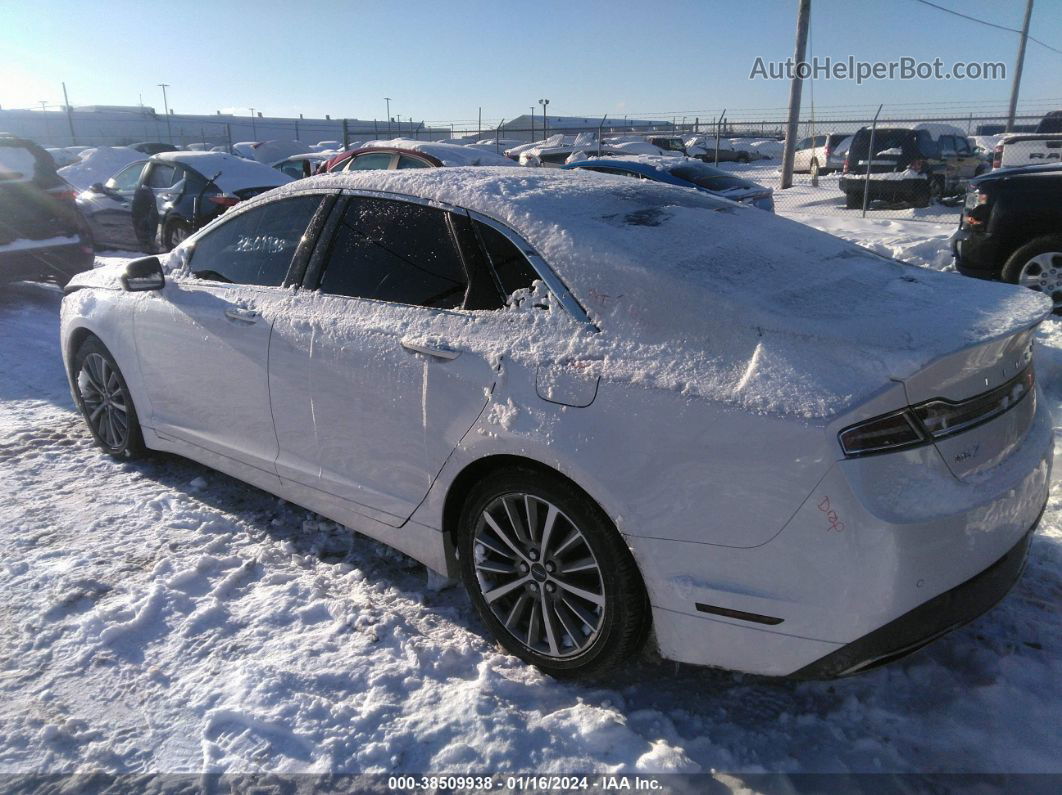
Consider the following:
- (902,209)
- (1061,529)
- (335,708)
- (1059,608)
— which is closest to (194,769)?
(335,708)

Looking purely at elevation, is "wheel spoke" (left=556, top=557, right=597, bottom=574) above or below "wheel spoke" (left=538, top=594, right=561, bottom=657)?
above

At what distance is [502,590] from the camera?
2.71m

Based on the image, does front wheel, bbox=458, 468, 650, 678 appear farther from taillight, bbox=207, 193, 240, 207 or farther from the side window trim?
taillight, bbox=207, 193, 240, 207

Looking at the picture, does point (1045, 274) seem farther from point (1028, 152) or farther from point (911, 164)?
point (911, 164)

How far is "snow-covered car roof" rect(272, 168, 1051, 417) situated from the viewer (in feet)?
6.87

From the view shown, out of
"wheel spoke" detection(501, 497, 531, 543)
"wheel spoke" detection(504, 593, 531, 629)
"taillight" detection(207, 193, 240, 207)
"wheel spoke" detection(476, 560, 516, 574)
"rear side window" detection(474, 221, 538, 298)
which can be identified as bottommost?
"wheel spoke" detection(504, 593, 531, 629)

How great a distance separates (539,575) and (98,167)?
25705mm

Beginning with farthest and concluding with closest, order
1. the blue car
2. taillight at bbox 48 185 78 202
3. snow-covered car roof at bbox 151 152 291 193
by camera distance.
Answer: the blue car
snow-covered car roof at bbox 151 152 291 193
taillight at bbox 48 185 78 202

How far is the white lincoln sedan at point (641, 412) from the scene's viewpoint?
204 centimetres

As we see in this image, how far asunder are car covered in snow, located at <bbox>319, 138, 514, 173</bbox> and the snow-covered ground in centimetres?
832

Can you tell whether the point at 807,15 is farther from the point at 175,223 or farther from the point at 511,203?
the point at 511,203

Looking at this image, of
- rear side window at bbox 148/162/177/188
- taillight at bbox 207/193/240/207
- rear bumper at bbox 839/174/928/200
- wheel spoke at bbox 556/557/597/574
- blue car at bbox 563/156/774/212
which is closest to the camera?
wheel spoke at bbox 556/557/597/574

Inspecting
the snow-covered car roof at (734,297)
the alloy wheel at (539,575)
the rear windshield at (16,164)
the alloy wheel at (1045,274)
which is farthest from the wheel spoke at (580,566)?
the rear windshield at (16,164)

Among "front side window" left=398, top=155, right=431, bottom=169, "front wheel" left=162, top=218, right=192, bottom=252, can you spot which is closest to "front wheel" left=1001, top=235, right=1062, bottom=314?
"front side window" left=398, top=155, right=431, bottom=169
